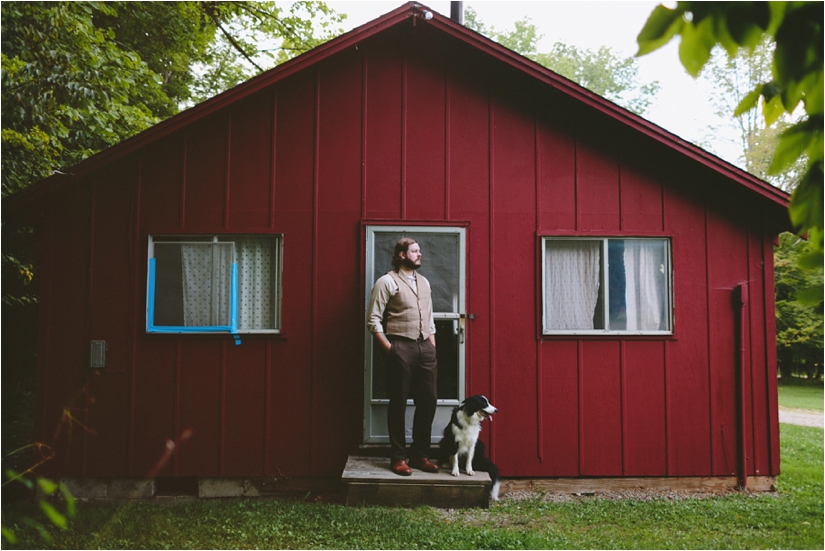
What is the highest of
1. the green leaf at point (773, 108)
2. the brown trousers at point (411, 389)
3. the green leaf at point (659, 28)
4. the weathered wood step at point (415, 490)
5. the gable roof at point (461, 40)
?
the gable roof at point (461, 40)

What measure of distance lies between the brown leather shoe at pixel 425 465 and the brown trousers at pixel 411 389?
0.04 meters

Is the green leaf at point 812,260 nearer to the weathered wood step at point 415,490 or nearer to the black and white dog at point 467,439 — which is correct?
the black and white dog at point 467,439

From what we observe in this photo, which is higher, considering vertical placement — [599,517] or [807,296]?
[807,296]

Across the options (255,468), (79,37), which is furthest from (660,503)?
(79,37)

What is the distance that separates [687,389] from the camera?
21.5 feet

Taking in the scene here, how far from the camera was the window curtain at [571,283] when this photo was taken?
660 centimetres

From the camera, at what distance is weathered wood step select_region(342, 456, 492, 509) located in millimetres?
5488

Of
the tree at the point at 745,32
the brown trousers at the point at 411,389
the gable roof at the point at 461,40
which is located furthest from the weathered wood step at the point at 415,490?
the tree at the point at 745,32

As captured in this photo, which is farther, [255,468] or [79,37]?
[79,37]

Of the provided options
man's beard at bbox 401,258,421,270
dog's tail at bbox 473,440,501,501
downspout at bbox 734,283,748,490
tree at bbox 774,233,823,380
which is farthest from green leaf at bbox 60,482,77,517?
tree at bbox 774,233,823,380

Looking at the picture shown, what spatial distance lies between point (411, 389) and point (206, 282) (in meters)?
2.57

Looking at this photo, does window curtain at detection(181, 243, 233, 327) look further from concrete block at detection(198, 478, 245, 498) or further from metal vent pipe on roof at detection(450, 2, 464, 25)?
metal vent pipe on roof at detection(450, 2, 464, 25)

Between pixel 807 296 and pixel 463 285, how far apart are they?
15.7 feet

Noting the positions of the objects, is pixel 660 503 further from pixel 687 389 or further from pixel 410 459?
pixel 410 459
